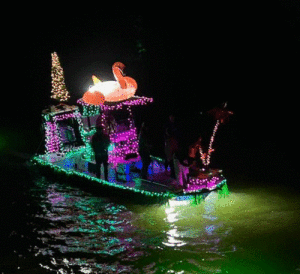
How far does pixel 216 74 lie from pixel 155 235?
681 inches

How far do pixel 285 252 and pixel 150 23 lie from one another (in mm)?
25146

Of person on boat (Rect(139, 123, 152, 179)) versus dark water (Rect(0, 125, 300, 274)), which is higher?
person on boat (Rect(139, 123, 152, 179))

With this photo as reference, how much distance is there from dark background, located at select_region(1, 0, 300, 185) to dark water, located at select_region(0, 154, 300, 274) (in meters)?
3.48

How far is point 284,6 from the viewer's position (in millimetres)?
23016

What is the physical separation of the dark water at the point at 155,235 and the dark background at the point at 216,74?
11.4 feet

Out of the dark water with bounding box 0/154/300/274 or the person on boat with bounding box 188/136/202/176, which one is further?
the person on boat with bounding box 188/136/202/176

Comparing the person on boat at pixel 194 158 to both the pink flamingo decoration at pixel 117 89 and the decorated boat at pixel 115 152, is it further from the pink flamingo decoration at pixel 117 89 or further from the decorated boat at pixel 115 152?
the pink flamingo decoration at pixel 117 89

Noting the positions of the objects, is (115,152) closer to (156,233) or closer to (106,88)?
(106,88)

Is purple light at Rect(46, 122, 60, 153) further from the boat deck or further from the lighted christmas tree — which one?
the lighted christmas tree

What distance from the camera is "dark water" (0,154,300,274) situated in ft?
28.4

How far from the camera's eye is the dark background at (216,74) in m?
19.7

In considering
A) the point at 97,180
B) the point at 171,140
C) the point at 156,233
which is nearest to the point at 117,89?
the point at 171,140

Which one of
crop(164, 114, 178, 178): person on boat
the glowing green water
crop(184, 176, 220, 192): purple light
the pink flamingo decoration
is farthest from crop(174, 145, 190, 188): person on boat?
the pink flamingo decoration

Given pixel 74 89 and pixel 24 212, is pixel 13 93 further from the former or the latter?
pixel 24 212
